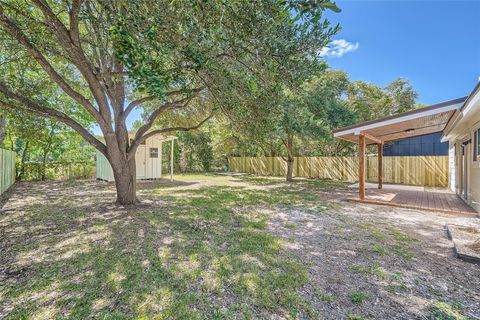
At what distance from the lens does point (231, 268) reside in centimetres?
265

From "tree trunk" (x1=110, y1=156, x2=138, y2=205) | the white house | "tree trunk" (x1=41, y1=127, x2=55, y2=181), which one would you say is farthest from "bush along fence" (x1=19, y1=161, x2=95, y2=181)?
the white house

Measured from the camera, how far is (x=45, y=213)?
5.20 m

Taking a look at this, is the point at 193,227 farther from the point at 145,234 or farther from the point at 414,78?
the point at 414,78

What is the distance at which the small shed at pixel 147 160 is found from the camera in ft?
39.7

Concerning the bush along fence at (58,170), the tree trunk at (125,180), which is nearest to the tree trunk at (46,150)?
the bush along fence at (58,170)

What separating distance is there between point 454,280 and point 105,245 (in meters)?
4.46

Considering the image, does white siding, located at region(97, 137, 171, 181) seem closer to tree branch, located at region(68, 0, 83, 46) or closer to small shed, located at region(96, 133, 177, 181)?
small shed, located at region(96, 133, 177, 181)

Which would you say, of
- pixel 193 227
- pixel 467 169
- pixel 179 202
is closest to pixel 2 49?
pixel 179 202

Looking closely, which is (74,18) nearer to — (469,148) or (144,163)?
(469,148)

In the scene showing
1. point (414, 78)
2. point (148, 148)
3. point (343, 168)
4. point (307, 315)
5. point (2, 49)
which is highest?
point (414, 78)

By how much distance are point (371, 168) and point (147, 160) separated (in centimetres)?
1277

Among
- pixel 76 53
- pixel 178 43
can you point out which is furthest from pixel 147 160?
pixel 178 43

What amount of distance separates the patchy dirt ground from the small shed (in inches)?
287

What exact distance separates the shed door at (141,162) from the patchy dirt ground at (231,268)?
729cm
